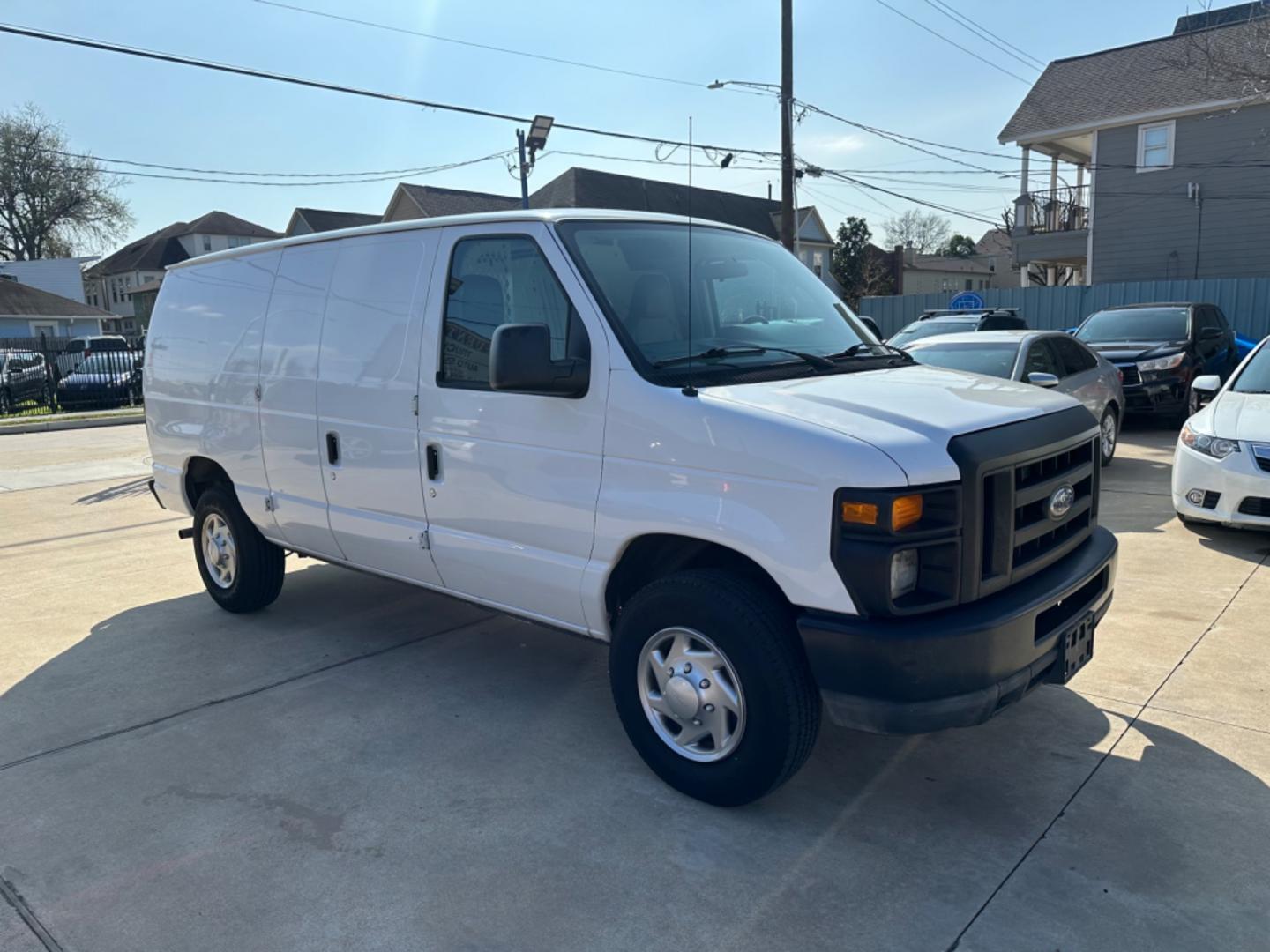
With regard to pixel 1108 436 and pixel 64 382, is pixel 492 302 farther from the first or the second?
pixel 64 382

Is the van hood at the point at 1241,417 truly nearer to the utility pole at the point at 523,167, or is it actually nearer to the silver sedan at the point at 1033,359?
the silver sedan at the point at 1033,359

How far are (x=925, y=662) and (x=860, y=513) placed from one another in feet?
1.65

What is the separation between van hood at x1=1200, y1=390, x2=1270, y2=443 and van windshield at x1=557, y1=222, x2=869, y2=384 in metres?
3.82

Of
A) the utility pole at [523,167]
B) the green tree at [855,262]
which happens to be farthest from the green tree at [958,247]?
the utility pole at [523,167]

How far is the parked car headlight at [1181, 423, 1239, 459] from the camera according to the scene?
256 inches

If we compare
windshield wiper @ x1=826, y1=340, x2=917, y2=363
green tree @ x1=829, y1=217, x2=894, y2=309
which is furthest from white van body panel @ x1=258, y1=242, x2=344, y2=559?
green tree @ x1=829, y1=217, x2=894, y2=309

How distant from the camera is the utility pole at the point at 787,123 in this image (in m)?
18.0

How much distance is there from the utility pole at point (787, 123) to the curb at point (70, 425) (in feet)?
43.2

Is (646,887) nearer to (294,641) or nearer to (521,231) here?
(521,231)

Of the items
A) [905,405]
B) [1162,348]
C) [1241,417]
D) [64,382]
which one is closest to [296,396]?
[905,405]

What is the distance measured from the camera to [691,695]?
3.33 m

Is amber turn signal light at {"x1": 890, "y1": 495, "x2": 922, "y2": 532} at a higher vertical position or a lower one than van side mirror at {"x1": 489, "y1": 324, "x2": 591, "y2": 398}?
lower

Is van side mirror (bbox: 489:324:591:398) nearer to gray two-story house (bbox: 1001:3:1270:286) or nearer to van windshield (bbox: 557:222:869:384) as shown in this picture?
van windshield (bbox: 557:222:869:384)

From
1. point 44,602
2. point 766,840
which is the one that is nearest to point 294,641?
point 44,602
